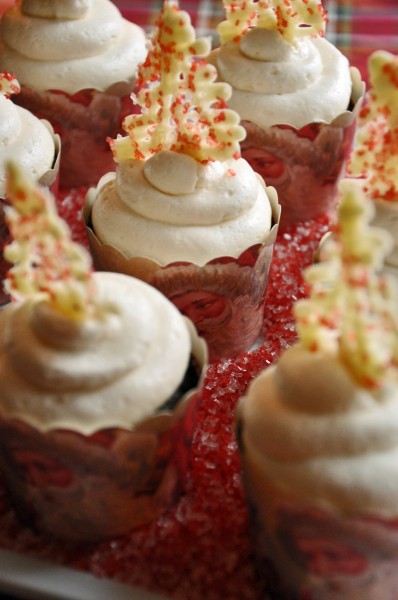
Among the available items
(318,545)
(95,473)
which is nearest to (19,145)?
(95,473)

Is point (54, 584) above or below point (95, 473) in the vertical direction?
below

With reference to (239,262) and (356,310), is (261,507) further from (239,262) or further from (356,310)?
(239,262)

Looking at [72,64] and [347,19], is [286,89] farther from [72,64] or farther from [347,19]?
[347,19]

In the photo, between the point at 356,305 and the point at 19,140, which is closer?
the point at 356,305

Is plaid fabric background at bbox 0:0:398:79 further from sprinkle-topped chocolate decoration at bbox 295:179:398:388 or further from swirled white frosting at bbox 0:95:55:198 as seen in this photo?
sprinkle-topped chocolate decoration at bbox 295:179:398:388

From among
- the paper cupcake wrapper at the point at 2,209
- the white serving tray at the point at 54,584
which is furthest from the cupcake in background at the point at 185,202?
the white serving tray at the point at 54,584

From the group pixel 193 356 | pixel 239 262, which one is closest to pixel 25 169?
pixel 239 262

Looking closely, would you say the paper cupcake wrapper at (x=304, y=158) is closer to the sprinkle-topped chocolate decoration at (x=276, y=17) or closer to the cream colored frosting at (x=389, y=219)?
the sprinkle-topped chocolate decoration at (x=276, y=17)
